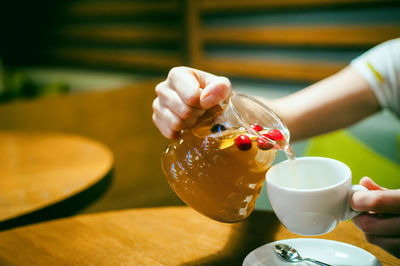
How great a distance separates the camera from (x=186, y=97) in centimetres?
83

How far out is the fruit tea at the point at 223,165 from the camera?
74 centimetres

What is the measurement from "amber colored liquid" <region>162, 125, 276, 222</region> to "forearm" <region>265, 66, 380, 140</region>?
55 centimetres

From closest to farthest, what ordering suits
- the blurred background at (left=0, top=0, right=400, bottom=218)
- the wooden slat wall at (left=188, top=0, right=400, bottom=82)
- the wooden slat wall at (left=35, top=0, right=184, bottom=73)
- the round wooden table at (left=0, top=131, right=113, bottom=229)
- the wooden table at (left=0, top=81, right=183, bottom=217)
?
the round wooden table at (left=0, top=131, right=113, bottom=229), the blurred background at (left=0, top=0, right=400, bottom=218), the wooden slat wall at (left=188, top=0, right=400, bottom=82), the wooden table at (left=0, top=81, right=183, bottom=217), the wooden slat wall at (left=35, top=0, right=184, bottom=73)

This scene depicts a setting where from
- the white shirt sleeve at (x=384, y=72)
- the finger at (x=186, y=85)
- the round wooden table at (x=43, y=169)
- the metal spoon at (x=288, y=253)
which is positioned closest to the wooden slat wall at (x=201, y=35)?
the white shirt sleeve at (x=384, y=72)

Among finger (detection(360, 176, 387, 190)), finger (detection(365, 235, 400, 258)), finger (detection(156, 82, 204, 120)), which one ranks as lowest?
finger (detection(365, 235, 400, 258))

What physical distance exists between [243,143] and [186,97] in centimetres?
17

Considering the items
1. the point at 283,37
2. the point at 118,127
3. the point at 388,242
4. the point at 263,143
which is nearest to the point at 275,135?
the point at 263,143

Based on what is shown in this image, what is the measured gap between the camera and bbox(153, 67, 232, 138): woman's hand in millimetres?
792

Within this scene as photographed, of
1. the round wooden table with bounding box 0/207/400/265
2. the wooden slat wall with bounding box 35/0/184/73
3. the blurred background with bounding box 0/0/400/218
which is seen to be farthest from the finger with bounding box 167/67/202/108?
the wooden slat wall with bounding box 35/0/184/73

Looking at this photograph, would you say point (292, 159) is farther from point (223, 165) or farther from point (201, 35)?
point (201, 35)

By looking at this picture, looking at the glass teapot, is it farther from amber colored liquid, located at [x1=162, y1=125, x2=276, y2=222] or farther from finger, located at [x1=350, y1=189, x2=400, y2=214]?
finger, located at [x1=350, y1=189, x2=400, y2=214]

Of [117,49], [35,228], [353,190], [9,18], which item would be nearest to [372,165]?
[353,190]

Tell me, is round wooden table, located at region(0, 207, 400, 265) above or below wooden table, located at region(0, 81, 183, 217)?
above

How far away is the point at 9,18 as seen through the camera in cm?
470
